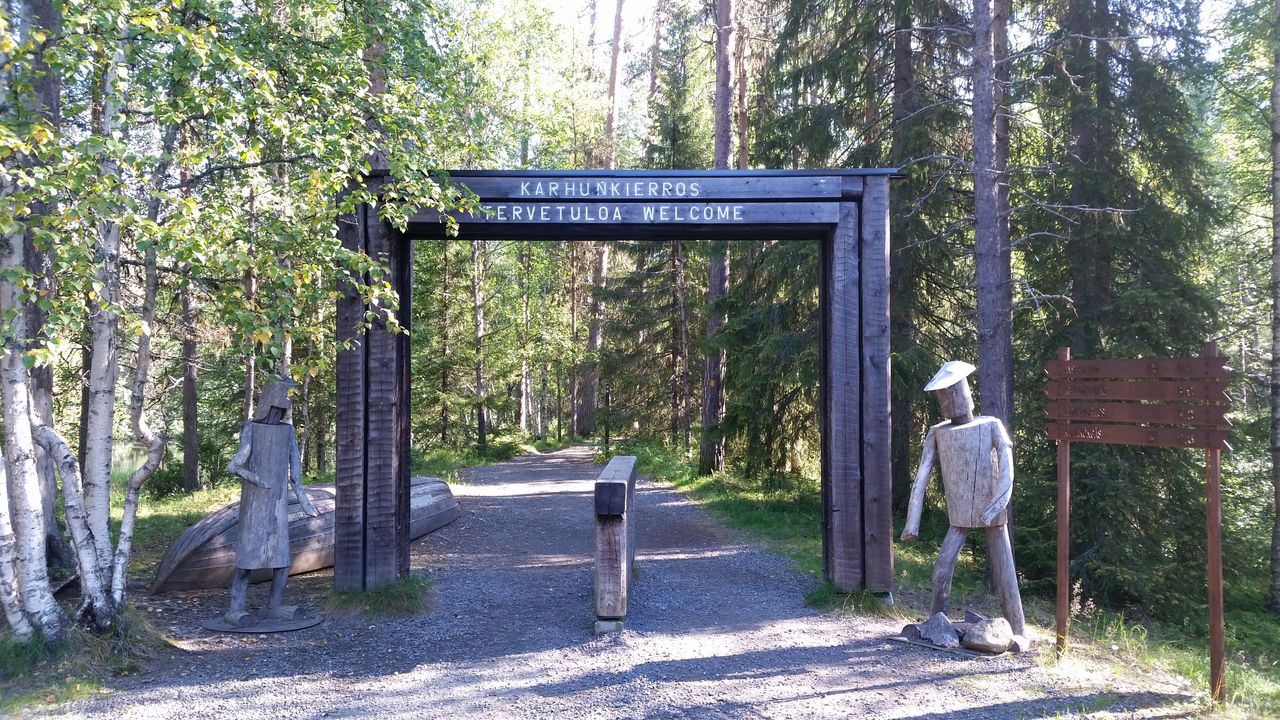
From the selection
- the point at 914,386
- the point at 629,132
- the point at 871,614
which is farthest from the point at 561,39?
the point at 871,614

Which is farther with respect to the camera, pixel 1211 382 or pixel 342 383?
pixel 342 383

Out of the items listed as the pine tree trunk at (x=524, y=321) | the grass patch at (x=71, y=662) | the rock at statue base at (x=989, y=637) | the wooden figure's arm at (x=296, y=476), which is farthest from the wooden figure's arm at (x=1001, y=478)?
the pine tree trunk at (x=524, y=321)

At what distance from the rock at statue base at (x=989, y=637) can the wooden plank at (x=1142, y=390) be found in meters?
1.87

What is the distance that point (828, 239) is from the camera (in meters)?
7.89

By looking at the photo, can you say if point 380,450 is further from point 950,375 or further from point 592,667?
point 950,375

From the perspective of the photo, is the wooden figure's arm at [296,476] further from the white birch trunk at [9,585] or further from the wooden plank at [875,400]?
the wooden plank at [875,400]

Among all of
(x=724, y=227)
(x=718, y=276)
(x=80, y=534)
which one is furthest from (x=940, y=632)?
(x=718, y=276)

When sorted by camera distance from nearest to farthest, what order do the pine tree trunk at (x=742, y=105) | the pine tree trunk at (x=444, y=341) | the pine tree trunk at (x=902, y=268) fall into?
the pine tree trunk at (x=902, y=268), the pine tree trunk at (x=742, y=105), the pine tree trunk at (x=444, y=341)

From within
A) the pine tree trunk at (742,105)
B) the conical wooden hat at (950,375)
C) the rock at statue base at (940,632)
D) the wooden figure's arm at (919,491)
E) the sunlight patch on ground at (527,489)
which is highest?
the pine tree trunk at (742,105)

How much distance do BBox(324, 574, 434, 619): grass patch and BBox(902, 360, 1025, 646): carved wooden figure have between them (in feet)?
14.6

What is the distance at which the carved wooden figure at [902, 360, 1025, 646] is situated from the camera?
20.2 feet

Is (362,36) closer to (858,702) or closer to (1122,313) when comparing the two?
(858,702)

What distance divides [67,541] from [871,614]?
27.1 feet

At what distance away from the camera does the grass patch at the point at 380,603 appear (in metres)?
7.24
